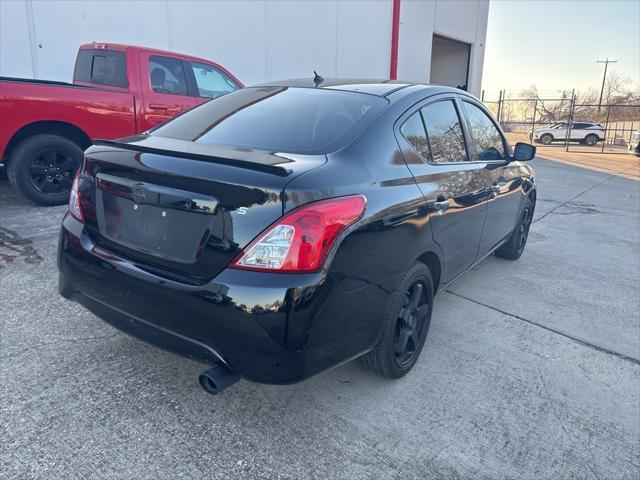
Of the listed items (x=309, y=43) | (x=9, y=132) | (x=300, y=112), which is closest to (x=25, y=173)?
(x=9, y=132)

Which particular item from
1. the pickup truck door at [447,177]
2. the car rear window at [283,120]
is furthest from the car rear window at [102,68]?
the pickup truck door at [447,177]

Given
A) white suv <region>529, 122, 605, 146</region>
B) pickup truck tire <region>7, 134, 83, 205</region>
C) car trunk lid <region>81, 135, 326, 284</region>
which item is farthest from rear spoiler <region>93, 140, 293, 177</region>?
white suv <region>529, 122, 605, 146</region>

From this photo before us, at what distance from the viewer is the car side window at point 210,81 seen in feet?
22.4

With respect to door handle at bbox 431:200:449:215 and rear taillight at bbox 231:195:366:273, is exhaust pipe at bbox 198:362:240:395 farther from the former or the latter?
door handle at bbox 431:200:449:215

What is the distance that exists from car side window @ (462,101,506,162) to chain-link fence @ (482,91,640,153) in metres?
22.9

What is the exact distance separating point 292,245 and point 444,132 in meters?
1.75

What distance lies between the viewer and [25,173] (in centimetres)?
543

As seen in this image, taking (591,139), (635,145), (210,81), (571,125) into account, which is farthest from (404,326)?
(591,139)

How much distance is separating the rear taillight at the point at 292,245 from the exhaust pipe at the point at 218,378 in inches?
17.8

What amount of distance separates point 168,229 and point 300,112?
3.82 feet

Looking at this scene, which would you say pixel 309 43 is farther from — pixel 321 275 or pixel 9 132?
pixel 321 275

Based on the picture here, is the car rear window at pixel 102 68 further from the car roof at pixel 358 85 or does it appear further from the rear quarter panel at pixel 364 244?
the rear quarter panel at pixel 364 244

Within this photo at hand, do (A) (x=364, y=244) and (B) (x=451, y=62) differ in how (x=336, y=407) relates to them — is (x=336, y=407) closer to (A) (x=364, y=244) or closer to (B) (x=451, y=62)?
(A) (x=364, y=244)

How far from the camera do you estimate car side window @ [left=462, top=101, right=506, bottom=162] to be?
3746mm
